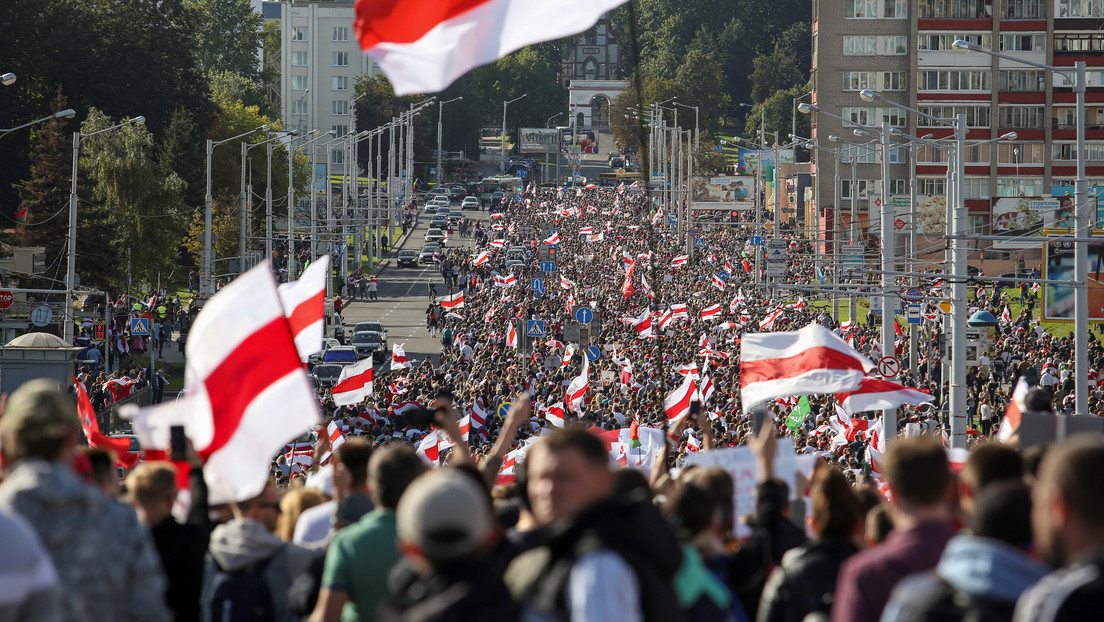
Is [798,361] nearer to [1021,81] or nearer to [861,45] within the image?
[861,45]

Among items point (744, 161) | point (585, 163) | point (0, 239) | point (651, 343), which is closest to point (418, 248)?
point (744, 161)

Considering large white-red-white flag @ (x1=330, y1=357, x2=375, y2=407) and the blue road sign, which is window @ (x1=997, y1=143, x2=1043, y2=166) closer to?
the blue road sign

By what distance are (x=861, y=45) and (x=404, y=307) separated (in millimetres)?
36059

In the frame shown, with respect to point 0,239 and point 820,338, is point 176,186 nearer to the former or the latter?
point 0,239

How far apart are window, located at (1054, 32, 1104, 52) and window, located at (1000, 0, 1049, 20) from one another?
4.73ft

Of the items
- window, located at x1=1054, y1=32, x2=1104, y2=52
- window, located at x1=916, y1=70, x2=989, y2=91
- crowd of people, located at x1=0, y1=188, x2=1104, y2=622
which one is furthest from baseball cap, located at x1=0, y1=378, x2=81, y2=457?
window, located at x1=1054, y1=32, x2=1104, y2=52

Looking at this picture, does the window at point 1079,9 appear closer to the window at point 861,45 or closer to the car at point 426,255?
the window at point 861,45

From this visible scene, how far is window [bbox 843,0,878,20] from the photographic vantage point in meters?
85.9

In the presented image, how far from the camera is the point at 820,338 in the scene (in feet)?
42.8

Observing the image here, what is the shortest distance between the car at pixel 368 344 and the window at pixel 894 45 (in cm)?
4752

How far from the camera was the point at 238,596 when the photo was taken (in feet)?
19.3

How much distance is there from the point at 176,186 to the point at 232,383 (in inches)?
1973

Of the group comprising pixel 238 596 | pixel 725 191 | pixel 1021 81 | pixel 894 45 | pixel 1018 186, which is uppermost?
pixel 894 45

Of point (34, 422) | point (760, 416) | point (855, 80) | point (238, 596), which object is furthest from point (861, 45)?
point (34, 422)
